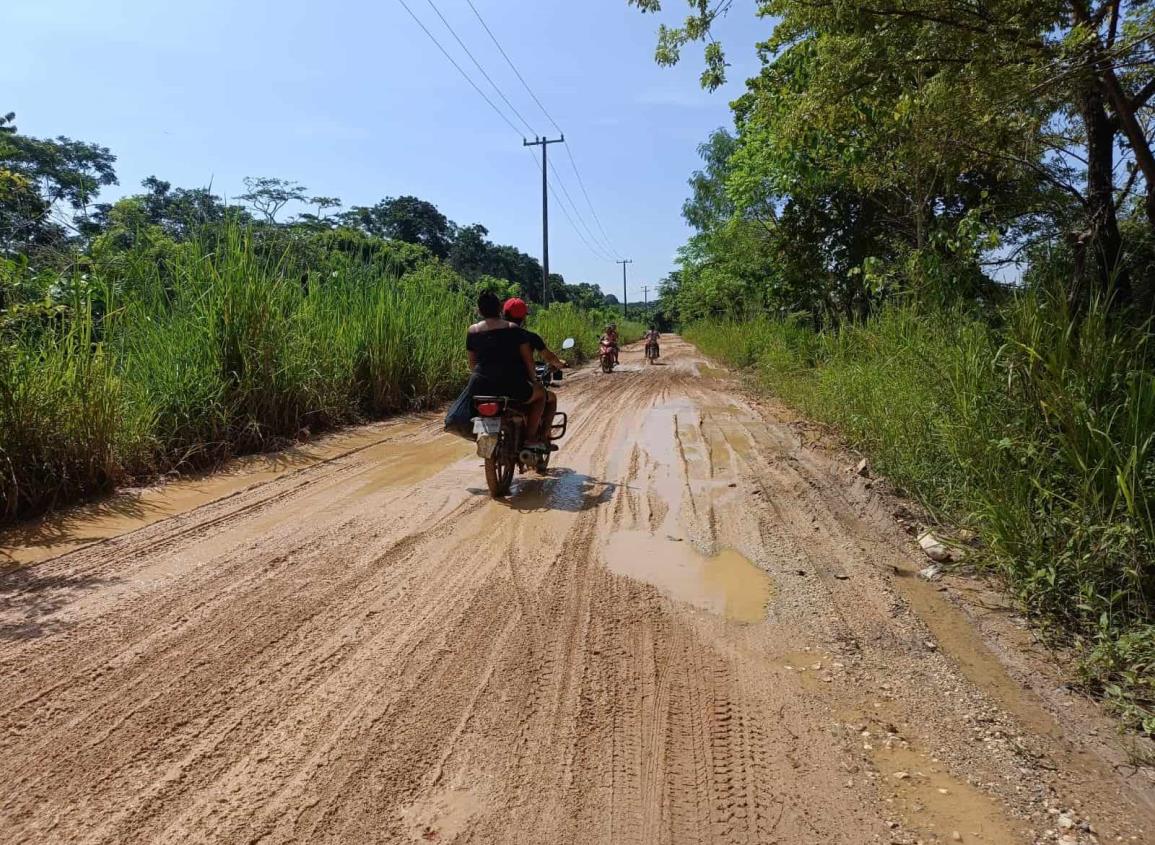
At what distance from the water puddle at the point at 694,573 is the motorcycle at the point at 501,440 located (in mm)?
1321

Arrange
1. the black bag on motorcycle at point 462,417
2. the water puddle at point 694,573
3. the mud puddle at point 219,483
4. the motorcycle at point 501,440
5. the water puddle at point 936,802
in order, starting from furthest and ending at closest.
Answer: the black bag on motorcycle at point 462,417
the motorcycle at point 501,440
the mud puddle at point 219,483
the water puddle at point 694,573
the water puddle at point 936,802

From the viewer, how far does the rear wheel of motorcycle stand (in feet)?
17.8

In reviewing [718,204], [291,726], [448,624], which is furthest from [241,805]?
[718,204]

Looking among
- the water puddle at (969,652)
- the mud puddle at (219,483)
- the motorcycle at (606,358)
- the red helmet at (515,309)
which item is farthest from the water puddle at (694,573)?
the motorcycle at (606,358)

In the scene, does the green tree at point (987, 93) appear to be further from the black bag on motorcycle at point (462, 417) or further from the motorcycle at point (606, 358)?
the motorcycle at point (606, 358)

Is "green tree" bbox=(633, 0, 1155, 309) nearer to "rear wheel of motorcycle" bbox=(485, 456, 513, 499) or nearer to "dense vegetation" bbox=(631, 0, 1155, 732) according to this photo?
"dense vegetation" bbox=(631, 0, 1155, 732)

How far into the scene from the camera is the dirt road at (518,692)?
1.98 metres

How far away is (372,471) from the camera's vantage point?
6.40 metres

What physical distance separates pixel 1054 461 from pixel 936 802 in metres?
2.33

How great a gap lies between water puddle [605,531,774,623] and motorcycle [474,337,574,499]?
1.32m

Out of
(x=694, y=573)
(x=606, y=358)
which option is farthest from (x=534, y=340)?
(x=606, y=358)

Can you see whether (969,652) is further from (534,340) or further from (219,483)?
(219,483)

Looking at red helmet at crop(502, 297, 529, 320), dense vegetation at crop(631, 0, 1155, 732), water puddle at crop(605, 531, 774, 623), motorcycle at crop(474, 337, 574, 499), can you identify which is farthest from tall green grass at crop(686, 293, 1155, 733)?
red helmet at crop(502, 297, 529, 320)

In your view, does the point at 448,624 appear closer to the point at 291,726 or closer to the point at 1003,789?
the point at 291,726
